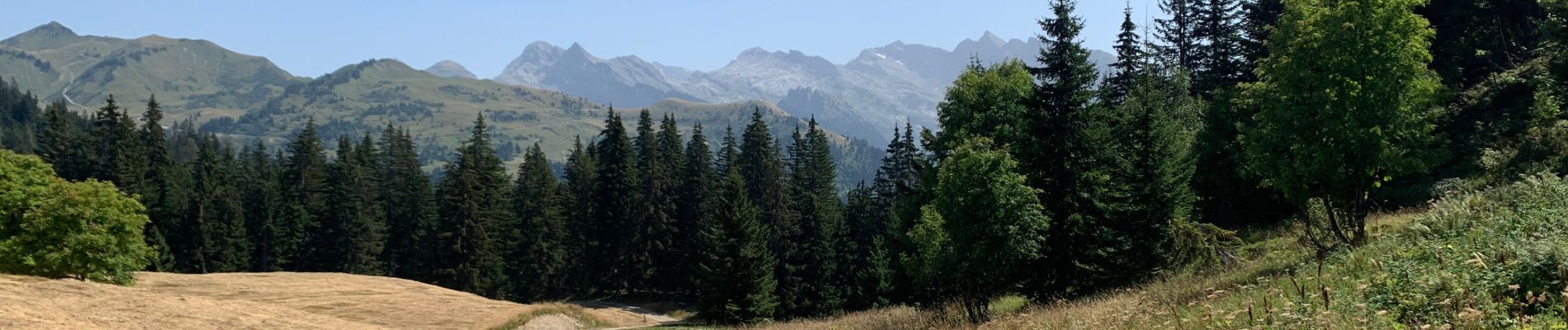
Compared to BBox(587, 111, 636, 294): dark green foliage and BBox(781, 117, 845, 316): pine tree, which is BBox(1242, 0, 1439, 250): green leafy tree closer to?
BBox(781, 117, 845, 316): pine tree

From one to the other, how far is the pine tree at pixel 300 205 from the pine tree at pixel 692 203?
135 feet

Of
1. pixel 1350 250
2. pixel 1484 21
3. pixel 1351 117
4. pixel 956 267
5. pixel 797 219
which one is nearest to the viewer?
pixel 1350 250

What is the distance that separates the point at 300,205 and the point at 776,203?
53.3 meters

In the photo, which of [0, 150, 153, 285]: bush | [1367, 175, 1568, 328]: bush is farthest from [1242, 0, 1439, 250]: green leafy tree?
[0, 150, 153, 285]: bush

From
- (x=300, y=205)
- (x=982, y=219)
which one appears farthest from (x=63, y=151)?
(x=982, y=219)

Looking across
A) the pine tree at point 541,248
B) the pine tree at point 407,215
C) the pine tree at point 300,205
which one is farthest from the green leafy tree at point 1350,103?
the pine tree at point 300,205

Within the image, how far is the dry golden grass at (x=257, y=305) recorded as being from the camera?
60.4 feet

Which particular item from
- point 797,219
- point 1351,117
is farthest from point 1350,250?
point 797,219

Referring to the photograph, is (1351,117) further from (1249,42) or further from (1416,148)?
(1249,42)

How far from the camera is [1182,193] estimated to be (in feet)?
104

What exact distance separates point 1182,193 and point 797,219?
46215 mm

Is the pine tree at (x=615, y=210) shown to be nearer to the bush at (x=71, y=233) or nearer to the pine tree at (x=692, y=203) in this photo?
the pine tree at (x=692, y=203)

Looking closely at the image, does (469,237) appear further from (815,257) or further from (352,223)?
(815,257)

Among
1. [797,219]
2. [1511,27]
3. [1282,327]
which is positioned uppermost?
[1511,27]
